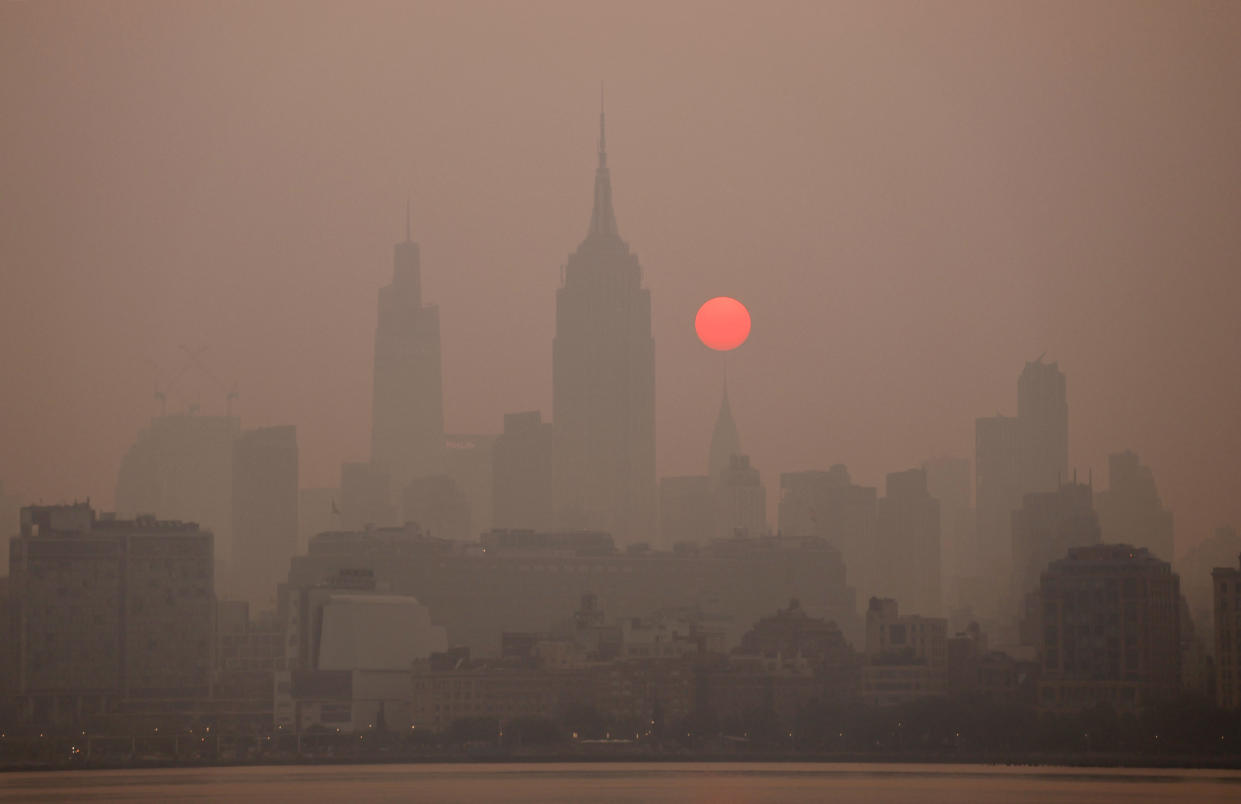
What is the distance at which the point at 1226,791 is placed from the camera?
172 meters

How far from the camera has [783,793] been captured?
18100 centimetres

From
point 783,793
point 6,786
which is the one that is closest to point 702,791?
point 783,793

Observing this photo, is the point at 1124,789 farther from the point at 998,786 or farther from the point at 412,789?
the point at 412,789

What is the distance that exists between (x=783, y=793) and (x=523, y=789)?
19682 mm

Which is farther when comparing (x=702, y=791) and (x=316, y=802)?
(x=702, y=791)

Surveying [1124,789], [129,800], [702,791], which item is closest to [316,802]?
[129,800]

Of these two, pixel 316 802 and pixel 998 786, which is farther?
pixel 998 786

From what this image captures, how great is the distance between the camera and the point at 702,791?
183750 millimetres

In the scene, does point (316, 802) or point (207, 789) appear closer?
point (316, 802)

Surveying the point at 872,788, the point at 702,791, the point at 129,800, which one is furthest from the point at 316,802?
the point at 872,788

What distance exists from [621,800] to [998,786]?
92.4 feet

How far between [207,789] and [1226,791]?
71.8 metres

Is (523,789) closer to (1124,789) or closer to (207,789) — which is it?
(207,789)

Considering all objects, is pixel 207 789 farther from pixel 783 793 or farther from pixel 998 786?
pixel 998 786
